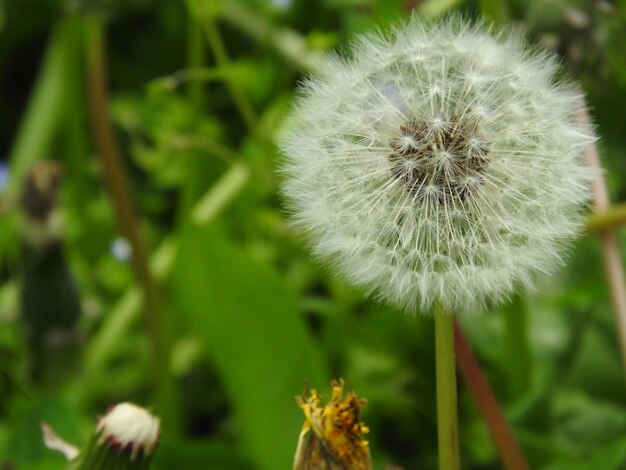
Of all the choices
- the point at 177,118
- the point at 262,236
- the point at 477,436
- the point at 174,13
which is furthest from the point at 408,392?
the point at 174,13

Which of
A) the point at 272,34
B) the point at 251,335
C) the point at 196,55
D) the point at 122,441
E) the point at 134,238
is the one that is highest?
the point at 272,34

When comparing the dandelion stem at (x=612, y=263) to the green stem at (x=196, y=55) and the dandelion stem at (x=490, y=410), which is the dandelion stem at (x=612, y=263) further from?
the green stem at (x=196, y=55)

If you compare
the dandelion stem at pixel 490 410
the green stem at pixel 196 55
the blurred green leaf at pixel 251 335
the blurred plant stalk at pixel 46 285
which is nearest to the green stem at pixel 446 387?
the dandelion stem at pixel 490 410

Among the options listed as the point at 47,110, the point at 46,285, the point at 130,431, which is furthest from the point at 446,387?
the point at 47,110

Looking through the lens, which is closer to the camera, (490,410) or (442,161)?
(442,161)

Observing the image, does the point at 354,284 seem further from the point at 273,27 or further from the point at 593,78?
the point at 273,27

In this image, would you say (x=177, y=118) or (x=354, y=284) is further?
(x=177, y=118)

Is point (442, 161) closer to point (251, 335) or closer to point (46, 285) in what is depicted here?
point (251, 335)
